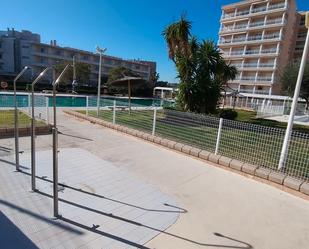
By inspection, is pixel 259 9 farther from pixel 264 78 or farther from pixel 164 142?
pixel 164 142

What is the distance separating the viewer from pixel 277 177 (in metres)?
5.07

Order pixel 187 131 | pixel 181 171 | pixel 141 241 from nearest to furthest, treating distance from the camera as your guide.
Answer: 1. pixel 141 241
2. pixel 181 171
3. pixel 187 131

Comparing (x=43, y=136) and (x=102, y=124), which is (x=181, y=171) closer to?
(x=43, y=136)

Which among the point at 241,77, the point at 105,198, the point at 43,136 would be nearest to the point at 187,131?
the point at 105,198

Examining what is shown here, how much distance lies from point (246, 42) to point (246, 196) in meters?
48.0

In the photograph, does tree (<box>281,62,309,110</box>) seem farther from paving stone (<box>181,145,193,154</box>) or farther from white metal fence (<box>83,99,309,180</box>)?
paving stone (<box>181,145,193,154</box>)

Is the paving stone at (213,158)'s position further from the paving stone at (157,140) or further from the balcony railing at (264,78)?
the balcony railing at (264,78)

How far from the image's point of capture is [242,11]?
158ft

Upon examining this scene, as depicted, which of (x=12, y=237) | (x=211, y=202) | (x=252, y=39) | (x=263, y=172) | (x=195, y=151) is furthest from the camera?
(x=252, y=39)

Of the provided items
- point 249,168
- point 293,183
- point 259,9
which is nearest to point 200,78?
point 249,168

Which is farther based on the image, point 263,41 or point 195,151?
point 263,41

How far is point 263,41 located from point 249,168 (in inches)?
1791

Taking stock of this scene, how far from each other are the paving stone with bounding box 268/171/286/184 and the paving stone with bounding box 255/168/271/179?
0.08 meters

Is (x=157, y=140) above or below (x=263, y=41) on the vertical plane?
below
